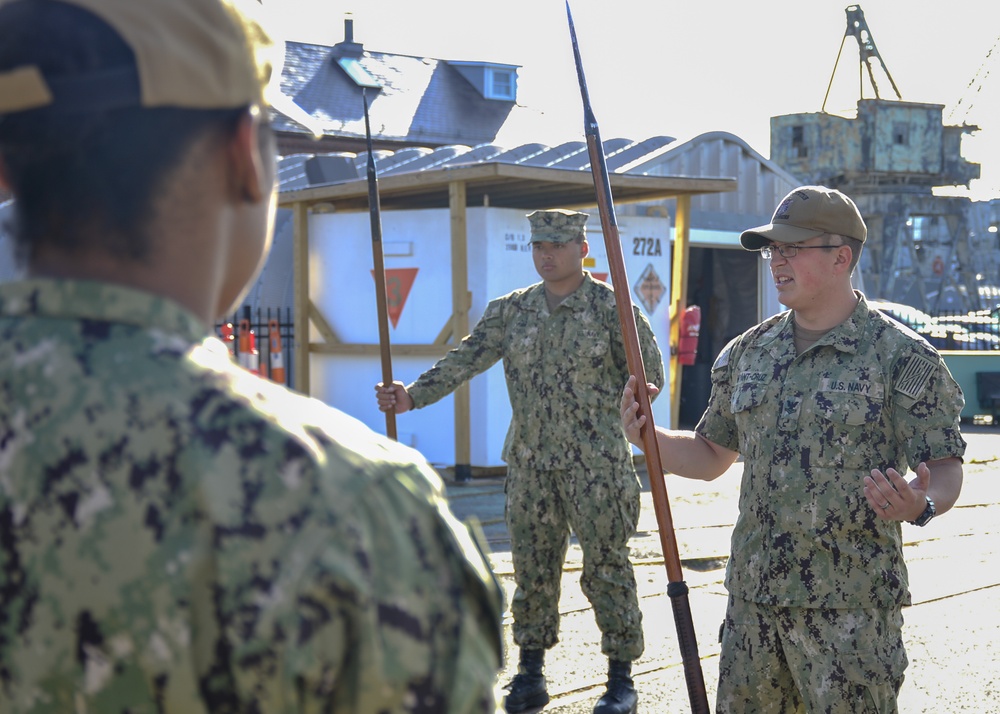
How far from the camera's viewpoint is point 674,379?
40.8 ft

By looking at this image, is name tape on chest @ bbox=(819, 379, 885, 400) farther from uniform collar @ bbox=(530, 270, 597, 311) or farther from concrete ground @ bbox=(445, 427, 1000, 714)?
uniform collar @ bbox=(530, 270, 597, 311)

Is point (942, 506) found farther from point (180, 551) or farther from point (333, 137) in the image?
point (333, 137)

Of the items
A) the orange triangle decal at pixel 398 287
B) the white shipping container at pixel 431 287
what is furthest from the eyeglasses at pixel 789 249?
the orange triangle decal at pixel 398 287

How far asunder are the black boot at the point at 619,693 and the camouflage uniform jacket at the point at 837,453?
Result: 1.51 m

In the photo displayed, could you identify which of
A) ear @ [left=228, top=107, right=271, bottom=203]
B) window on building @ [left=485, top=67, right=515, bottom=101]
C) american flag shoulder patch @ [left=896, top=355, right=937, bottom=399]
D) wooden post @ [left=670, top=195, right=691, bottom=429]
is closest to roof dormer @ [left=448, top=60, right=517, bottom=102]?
window on building @ [left=485, top=67, right=515, bottom=101]

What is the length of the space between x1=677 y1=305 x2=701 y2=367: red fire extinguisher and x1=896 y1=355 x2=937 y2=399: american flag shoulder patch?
9.24m

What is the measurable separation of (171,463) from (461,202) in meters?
9.92

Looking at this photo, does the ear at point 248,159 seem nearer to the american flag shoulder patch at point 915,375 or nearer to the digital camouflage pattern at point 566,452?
the american flag shoulder patch at point 915,375

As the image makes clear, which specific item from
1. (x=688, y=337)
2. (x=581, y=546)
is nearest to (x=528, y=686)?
(x=581, y=546)

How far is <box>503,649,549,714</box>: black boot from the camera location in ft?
16.6

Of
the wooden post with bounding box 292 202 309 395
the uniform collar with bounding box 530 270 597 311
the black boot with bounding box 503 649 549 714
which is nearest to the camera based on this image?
the black boot with bounding box 503 649 549 714

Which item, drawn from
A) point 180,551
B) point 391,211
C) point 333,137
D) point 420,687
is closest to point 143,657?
point 180,551

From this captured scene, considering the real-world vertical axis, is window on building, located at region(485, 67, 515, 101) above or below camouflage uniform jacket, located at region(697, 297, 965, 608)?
above

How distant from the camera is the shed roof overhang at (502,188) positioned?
10508 millimetres
